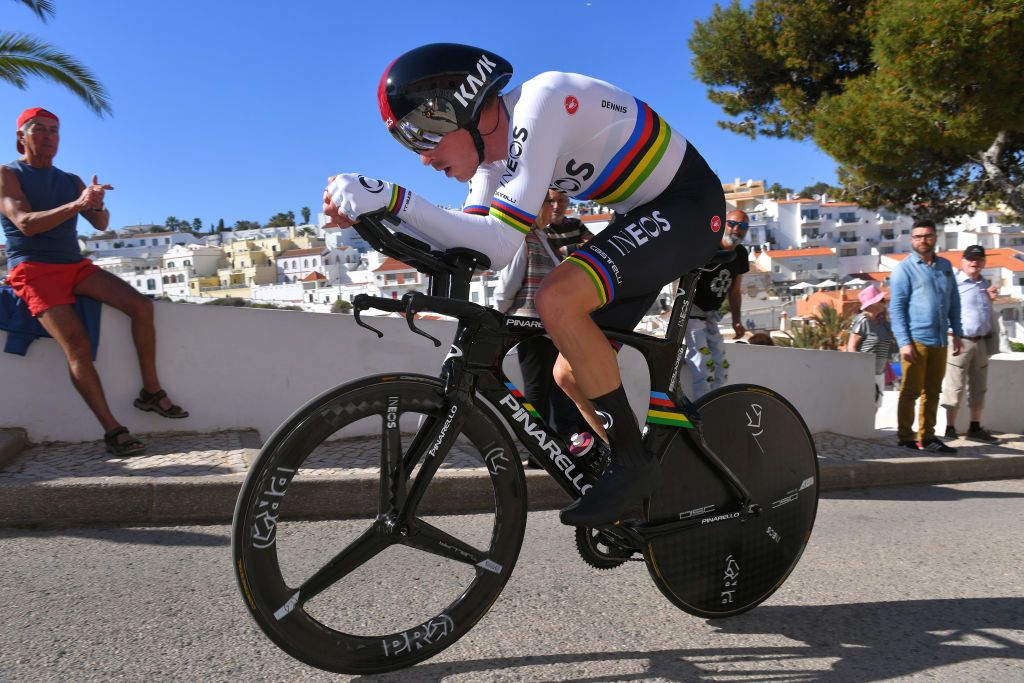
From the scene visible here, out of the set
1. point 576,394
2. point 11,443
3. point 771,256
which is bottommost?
point 11,443

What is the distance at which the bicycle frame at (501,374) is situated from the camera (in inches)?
90.0

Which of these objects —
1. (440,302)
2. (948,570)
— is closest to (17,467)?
(440,302)

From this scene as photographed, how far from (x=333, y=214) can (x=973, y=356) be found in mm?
7453

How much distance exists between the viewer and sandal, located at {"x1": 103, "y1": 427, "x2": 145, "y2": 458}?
4.88 metres

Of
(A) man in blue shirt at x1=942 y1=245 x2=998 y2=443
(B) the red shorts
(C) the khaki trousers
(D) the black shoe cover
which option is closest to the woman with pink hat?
(A) man in blue shirt at x1=942 y1=245 x2=998 y2=443

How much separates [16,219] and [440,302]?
→ 3790 millimetres

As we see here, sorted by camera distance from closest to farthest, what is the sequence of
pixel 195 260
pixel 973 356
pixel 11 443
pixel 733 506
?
pixel 733 506 → pixel 11 443 → pixel 973 356 → pixel 195 260

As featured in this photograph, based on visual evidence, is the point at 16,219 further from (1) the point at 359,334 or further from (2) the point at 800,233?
(2) the point at 800,233

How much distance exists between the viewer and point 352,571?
2359mm

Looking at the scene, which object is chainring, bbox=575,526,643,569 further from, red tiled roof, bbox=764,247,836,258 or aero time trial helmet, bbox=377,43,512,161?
red tiled roof, bbox=764,247,836,258

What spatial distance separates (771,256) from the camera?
9494 cm

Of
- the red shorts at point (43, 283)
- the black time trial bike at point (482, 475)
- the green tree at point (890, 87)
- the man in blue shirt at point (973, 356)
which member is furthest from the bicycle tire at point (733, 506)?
the green tree at point (890, 87)

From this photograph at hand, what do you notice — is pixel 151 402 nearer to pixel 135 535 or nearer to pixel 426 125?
pixel 135 535

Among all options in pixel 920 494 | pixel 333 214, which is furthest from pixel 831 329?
pixel 333 214
